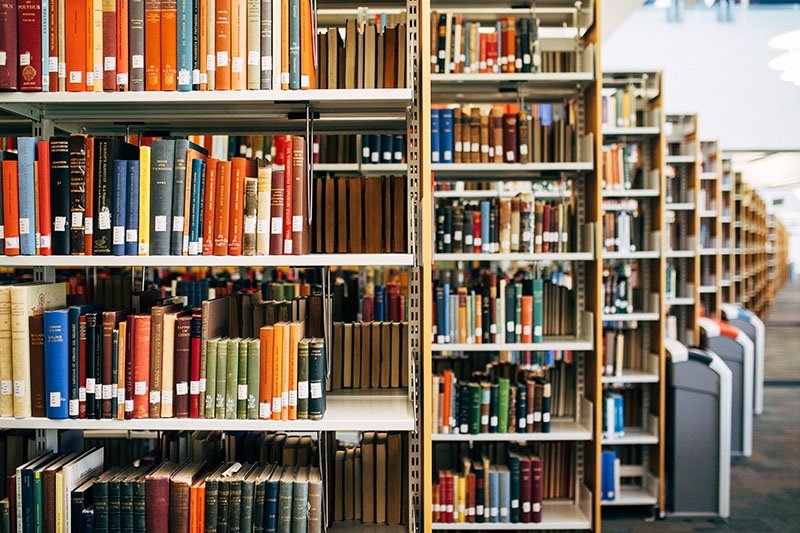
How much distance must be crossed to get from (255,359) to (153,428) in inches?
13.3

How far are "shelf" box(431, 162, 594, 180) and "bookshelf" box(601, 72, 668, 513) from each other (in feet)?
2.76

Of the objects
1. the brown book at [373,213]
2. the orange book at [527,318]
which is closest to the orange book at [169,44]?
the brown book at [373,213]

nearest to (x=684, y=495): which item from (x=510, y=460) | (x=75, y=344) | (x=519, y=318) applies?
(x=510, y=460)

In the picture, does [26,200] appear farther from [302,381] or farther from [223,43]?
[302,381]

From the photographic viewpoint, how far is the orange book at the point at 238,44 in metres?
1.62

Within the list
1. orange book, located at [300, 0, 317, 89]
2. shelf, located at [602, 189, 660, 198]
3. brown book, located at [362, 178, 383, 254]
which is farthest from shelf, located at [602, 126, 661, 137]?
orange book, located at [300, 0, 317, 89]

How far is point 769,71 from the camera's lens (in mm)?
7574

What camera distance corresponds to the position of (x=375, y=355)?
76.9 inches

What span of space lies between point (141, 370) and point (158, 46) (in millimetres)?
906

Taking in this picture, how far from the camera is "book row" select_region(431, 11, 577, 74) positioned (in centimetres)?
305

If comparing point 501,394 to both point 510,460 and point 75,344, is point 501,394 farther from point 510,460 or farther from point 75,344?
point 75,344

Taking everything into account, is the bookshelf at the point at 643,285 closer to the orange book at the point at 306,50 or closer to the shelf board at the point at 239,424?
the shelf board at the point at 239,424

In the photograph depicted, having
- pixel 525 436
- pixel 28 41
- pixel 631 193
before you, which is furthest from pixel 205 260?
pixel 631 193

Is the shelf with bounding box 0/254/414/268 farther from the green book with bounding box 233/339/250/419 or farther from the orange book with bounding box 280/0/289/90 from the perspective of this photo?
the orange book with bounding box 280/0/289/90
